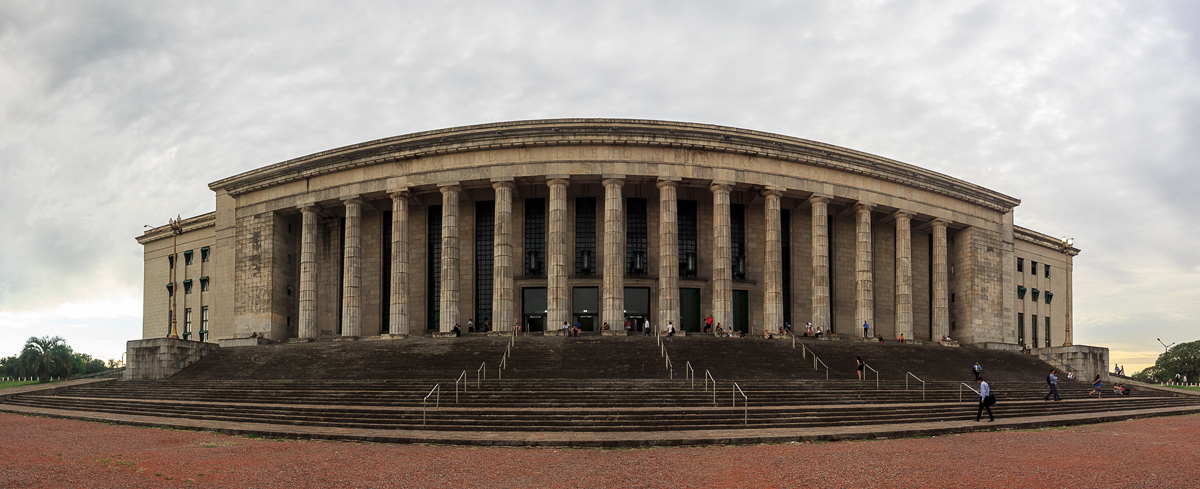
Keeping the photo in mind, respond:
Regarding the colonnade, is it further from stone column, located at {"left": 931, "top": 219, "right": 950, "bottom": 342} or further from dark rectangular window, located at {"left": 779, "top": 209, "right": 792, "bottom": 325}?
stone column, located at {"left": 931, "top": 219, "right": 950, "bottom": 342}

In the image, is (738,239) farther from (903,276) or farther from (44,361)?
(44,361)

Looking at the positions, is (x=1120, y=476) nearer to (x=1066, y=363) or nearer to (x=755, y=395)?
(x=755, y=395)

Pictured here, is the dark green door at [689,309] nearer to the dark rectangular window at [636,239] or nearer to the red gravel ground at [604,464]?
the dark rectangular window at [636,239]

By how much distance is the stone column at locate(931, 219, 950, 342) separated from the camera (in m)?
46.9

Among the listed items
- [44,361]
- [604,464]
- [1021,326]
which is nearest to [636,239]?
[604,464]

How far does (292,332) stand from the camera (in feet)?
156

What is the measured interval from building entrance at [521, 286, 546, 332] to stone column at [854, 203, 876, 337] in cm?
1717

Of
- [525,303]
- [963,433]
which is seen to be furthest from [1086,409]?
[525,303]

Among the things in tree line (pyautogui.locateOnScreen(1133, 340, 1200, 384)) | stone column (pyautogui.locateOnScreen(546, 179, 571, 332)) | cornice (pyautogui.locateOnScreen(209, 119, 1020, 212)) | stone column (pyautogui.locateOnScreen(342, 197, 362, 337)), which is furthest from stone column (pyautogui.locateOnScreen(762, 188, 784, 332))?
tree line (pyautogui.locateOnScreen(1133, 340, 1200, 384))

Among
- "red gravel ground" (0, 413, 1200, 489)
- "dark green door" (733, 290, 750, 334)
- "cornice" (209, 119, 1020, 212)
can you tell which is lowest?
"red gravel ground" (0, 413, 1200, 489)

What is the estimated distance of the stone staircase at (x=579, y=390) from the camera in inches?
848

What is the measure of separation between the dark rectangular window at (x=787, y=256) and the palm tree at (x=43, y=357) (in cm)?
6263

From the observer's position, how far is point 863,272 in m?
43.8

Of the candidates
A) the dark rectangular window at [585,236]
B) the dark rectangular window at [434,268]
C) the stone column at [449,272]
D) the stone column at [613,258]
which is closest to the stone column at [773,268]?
the stone column at [613,258]
